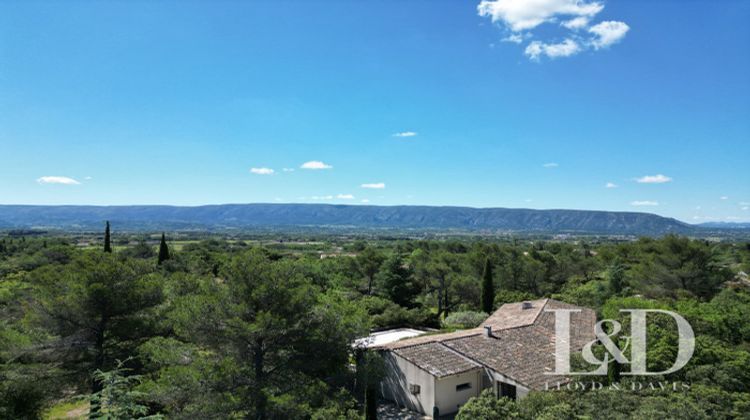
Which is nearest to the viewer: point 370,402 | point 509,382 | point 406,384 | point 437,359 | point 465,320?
point 370,402

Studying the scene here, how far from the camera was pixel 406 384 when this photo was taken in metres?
17.2

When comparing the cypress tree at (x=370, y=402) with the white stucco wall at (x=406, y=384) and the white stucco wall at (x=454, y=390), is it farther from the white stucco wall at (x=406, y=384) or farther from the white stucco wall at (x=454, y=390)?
the white stucco wall at (x=454, y=390)

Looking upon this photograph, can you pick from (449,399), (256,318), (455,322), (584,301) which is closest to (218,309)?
(256,318)

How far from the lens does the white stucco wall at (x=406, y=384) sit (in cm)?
1630

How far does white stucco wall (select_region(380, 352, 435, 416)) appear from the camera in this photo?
1630cm

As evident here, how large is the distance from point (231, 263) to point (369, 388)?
6.72m

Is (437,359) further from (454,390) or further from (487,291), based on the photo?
(487,291)

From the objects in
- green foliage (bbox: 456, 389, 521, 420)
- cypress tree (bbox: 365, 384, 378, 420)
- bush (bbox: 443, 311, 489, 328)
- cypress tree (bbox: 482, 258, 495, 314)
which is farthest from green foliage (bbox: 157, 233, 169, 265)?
green foliage (bbox: 456, 389, 521, 420)

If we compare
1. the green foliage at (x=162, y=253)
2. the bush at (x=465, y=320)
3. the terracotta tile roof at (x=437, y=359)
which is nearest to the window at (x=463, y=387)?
the terracotta tile roof at (x=437, y=359)

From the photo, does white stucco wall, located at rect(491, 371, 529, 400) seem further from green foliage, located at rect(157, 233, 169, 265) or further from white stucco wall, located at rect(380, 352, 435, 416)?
green foliage, located at rect(157, 233, 169, 265)

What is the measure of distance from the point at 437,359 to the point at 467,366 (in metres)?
1.23

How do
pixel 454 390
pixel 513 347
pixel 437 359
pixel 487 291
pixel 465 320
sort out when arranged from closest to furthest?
pixel 454 390 → pixel 437 359 → pixel 513 347 → pixel 465 320 → pixel 487 291

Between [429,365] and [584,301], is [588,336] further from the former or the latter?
[584,301]

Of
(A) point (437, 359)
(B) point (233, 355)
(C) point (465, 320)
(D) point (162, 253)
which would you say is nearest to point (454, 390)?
(A) point (437, 359)
